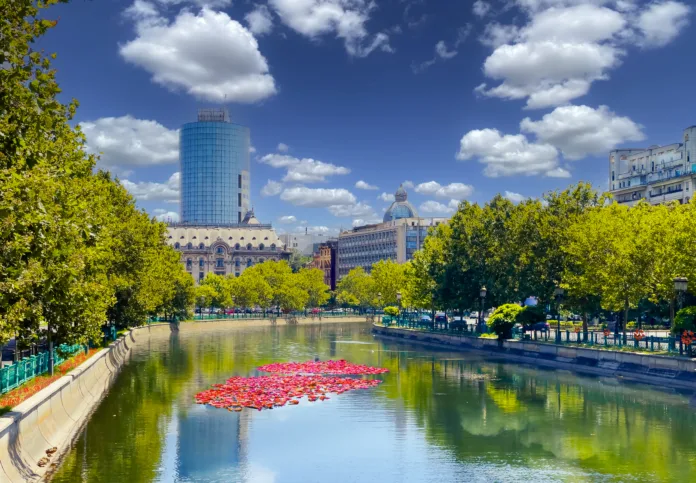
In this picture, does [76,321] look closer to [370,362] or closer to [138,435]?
[138,435]

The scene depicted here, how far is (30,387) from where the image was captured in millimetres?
28984

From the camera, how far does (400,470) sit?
25.7 metres

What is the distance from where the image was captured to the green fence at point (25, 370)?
27094 millimetres

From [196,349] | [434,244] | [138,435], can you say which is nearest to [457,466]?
[138,435]

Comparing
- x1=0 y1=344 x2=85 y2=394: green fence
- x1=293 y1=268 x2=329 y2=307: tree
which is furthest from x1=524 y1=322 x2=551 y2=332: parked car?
x1=293 y1=268 x2=329 y2=307: tree

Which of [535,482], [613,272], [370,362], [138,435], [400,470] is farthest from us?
[370,362]

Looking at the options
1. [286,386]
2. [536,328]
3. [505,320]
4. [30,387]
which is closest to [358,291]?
[536,328]

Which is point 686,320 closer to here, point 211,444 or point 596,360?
point 596,360

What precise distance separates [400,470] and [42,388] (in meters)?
14.6

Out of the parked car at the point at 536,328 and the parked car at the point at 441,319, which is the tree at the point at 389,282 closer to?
the parked car at the point at 441,319

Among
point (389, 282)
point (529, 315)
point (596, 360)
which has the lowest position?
point (596, 360)

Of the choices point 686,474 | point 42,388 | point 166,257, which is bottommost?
point 686,474

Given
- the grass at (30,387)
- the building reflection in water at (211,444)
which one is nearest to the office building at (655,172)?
the building reflection in water at (211,444)

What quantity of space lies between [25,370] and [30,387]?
1.77 m
